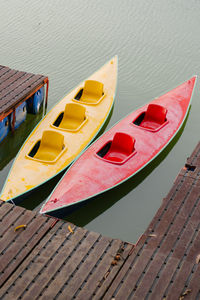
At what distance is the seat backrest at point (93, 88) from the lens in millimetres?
14102

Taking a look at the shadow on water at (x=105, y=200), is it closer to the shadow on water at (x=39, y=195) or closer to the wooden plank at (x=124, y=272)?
the shadow on water at (x=39, y=195)

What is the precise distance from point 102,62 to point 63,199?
7.88 m

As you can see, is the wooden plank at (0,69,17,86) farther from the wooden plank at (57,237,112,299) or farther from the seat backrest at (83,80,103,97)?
the wooden plank at (57,237,112,299)

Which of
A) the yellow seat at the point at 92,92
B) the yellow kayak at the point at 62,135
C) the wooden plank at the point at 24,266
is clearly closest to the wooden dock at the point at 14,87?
the yellow kayak at the point at 62,135

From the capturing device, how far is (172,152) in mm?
13312

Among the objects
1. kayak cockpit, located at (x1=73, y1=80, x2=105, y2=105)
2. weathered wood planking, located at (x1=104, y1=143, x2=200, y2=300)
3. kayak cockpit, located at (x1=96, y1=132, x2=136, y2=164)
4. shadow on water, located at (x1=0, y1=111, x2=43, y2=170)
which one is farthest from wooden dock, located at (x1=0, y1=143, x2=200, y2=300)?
kayak cockpit, located at (x1=73, y1=80, x2=105, y2=105)

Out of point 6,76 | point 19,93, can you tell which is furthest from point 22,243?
point 6,76

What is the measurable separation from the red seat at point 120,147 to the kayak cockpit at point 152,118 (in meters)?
1.33

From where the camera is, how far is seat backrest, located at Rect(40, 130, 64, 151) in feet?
38.6

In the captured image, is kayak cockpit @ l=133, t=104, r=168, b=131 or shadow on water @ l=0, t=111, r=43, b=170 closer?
shadow on water @ l=0, t=111, r=43, b=170

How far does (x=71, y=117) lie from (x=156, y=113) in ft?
7.27

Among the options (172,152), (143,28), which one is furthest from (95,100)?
(143,28)

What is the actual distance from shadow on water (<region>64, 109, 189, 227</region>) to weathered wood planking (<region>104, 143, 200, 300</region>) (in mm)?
2044

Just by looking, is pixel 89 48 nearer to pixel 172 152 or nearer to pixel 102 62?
pixel 102 62
